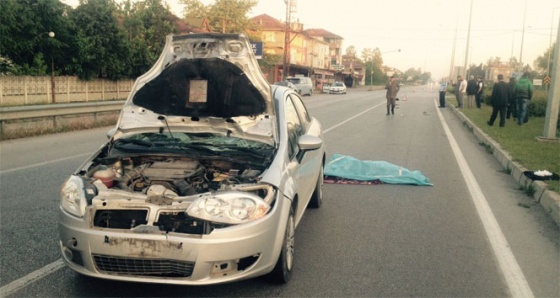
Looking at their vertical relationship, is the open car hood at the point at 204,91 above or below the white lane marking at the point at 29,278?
above

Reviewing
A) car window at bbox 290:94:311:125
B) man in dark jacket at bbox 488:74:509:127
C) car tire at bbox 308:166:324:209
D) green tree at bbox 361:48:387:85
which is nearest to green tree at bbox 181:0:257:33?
man in dark jacket at bbox 488:74:509:127

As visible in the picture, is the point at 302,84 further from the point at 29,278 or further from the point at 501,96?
the point at 29,278

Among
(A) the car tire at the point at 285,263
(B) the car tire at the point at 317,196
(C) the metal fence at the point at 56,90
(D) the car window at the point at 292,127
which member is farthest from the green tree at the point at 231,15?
(A) the car tire at the point at 285,263

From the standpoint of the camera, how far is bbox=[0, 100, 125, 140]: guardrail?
12945 millimetres

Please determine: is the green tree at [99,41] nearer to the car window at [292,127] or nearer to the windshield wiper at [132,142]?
the car window at [292,127]

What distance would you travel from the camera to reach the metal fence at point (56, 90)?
21328 mm

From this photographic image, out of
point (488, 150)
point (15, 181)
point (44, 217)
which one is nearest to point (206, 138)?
point (44, 217)

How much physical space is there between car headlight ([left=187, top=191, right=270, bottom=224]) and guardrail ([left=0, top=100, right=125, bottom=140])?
10970mm

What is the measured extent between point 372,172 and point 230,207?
533 cm

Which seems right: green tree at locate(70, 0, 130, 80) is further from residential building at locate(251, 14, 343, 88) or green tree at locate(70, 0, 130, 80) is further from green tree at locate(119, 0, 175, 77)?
residential building at locate(251, 14, 343, 88)

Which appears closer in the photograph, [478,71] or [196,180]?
[196,180]

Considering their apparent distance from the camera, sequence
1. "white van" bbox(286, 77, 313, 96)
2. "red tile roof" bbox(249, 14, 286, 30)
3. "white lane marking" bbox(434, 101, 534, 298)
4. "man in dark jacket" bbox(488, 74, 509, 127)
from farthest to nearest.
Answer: "red tile roof" bbox(249, 14, 286, 30) → "white van" bbox(286, 77, 313, 96) → "man in dark jacket" bbox(488, 74, 509, 127) → "white lane marking" bbox(434, 101, 534, 298)

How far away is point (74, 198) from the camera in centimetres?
384

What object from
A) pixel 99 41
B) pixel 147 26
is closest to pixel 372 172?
pixel 99 41
